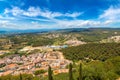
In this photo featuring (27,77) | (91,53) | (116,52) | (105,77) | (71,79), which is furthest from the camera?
(91,53)

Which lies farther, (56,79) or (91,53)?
(91,53)

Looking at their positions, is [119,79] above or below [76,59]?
above

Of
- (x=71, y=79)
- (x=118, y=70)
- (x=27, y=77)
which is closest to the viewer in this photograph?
(x=71, y=79)

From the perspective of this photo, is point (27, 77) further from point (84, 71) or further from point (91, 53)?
point (91, 53)

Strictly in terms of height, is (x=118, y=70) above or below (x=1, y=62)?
above

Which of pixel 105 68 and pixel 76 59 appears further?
pixel 76 59

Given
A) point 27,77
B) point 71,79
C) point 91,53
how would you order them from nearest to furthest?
point 71,79
point 27,77
point 91,53

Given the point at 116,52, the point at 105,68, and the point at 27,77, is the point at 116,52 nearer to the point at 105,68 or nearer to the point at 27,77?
the point at 105,68

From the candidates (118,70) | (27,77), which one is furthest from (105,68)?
(27,77)

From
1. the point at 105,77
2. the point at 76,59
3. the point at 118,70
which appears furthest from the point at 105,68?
the point at 76,59
